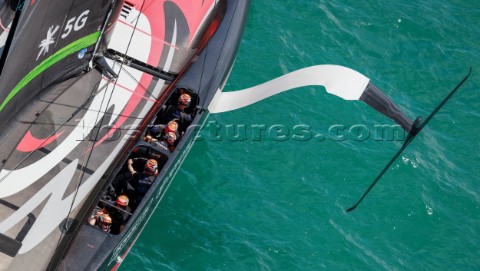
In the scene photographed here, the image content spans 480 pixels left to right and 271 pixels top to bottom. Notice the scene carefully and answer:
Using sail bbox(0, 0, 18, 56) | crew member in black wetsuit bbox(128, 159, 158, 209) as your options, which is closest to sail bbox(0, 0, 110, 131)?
sail bbox(0, 0, 18, 56)

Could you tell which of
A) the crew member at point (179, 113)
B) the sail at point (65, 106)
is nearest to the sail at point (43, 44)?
the sail at point (65, 106)

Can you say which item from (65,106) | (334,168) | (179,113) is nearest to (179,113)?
(179,113)

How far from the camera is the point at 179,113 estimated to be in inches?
497

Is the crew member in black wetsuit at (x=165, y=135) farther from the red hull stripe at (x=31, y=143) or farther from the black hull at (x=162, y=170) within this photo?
the red hull stripe at (x=31, y=143)

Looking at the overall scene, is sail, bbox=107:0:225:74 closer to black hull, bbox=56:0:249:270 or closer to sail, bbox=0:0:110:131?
black hull, bbox=56:0:249:270

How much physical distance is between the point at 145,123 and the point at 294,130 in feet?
12.4

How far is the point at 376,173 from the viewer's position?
586 inches

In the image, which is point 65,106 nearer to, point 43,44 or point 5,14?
point 5,14

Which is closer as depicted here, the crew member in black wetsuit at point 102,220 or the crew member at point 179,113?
the crew member in black wetsuit at point 102,220

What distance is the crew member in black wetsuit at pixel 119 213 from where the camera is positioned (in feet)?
35.6

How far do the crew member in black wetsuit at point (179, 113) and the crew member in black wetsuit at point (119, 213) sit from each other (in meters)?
2.13

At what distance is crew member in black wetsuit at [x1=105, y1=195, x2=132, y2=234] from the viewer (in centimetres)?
1084

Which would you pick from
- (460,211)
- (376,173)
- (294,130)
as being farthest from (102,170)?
(460,211)

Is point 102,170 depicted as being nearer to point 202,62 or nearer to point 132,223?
point 132,223
